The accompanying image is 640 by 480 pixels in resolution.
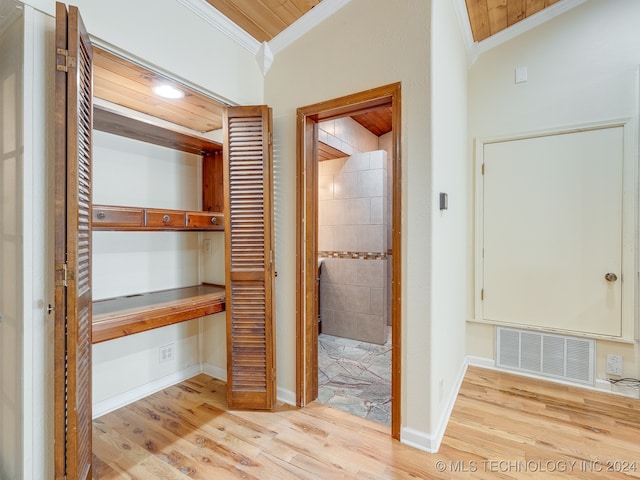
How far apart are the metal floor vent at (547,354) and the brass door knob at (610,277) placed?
50 cm

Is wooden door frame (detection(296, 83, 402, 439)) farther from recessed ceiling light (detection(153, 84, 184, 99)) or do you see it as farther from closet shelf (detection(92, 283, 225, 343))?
recessed ceiling light (detection(153, 84, 184, 99))

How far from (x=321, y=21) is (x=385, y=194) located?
1.97 meters

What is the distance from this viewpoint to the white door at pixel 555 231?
2531 millimetres

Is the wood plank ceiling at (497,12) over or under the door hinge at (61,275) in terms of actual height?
over

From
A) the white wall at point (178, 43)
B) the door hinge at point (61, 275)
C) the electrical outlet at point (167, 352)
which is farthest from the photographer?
the electrical outlet at point (167, 352)

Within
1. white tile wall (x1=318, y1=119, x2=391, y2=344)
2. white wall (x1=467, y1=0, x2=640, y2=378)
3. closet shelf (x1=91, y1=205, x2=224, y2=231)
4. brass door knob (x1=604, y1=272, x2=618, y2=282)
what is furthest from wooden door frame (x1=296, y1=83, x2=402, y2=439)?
brass door knob (x1=604, y1=272, x2=618, y2=282)

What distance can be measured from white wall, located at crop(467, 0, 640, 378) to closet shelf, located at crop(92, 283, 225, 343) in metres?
2.37

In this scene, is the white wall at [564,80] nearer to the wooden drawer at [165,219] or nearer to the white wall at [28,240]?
the wooden drawer at [165,219]

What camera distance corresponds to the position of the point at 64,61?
1223 millimetres

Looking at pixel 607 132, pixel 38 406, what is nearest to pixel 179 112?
pixel 38 406

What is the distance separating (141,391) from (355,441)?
1611mm

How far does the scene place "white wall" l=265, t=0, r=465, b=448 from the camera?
71.2 inches

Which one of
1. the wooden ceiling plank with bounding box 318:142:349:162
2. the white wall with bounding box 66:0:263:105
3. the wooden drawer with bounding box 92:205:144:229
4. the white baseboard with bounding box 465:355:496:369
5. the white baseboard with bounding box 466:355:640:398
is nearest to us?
the white wall with bounding box 66:0:263:105

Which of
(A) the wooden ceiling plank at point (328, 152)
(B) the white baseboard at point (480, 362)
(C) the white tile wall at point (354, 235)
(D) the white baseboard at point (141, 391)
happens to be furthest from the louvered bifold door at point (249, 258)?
(B) the white baseboard at point (480, 362)
